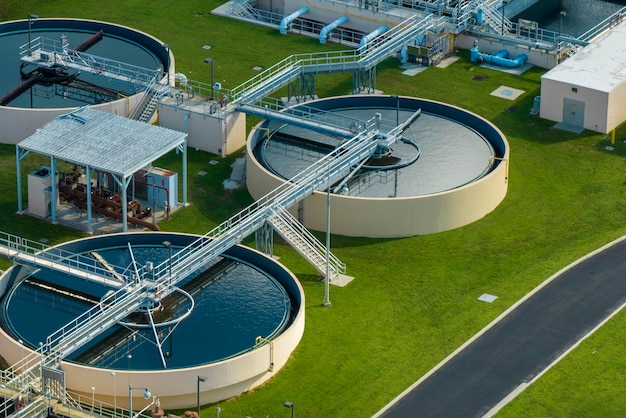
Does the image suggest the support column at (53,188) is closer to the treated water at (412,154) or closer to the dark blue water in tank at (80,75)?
the dark blue water in tank at (80,75)

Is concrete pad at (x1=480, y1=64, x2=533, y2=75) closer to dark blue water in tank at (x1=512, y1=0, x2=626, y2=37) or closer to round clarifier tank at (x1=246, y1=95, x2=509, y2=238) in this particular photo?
dark blue water in tank at (x1=512, y1=0, x2=626, y2=37)

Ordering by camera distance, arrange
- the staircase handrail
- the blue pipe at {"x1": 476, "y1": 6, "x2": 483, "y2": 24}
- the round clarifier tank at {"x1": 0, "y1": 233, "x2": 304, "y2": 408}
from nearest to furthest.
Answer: the round clarifier tank at {"x1": 0, "y1": 233, "x2": 304, "y2": 408}
the staircase handrail
the blue pipe at {"x1": 476, "y1": 6, "x2": 483, "y2": 24}

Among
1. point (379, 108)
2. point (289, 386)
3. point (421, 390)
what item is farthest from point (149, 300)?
point (379, 108)

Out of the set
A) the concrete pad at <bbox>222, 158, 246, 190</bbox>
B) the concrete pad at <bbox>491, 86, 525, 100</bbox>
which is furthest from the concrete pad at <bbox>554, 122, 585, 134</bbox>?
the concrete pad at <bbox>222, 158, 246, 190</bbox>

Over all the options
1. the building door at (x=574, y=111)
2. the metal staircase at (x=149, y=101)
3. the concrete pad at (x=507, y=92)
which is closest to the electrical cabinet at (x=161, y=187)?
the metal staircase at (x=149, y=101)

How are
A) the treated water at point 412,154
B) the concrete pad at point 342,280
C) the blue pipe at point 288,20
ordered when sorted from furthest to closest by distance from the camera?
1. the blue pipe at point 288,20
2. the treated water at point 412,154
3. the concrete pad at point 342,280

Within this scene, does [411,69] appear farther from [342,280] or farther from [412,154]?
[342,280]

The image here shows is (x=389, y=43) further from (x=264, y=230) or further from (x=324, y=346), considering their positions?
(x=324, y=346)

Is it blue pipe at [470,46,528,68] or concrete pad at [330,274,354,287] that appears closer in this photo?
concrete pad at [330,274,354,287]
